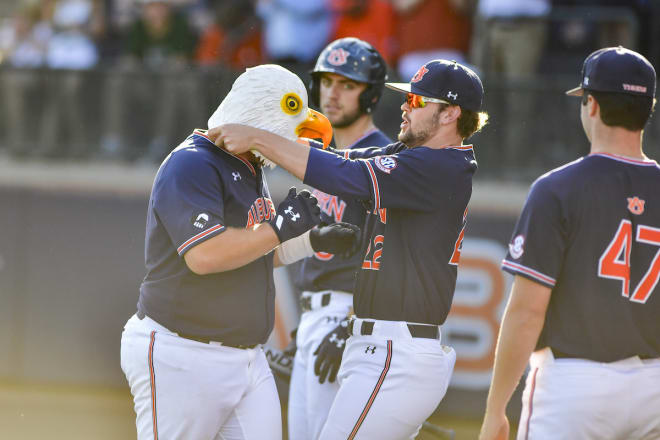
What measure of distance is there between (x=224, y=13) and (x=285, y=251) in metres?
4.95

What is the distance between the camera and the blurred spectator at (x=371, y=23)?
7707 millimetres

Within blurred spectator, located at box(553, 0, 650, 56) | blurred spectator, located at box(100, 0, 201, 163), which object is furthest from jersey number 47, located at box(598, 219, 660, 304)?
blurred spectator, located at box(100, 0, 201, 163)

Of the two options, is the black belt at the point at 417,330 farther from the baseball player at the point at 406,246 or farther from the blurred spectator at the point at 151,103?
the blurred spectator at the point at 151,103

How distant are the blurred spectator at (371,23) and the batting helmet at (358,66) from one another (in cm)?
256

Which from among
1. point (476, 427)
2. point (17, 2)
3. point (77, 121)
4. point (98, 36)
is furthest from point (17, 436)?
point (17, 2)

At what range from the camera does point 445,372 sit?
12.7 feet

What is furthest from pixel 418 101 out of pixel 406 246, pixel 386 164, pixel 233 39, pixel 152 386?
pixel 233 39

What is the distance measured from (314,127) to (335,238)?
485mm

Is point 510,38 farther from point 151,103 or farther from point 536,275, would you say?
point 536,275

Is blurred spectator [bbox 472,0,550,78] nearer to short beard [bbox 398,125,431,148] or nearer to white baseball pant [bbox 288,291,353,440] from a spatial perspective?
white baseball pant [bbox 288,291,353,440]

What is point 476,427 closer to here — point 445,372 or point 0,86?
point 445,372

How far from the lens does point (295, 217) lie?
3498 mm

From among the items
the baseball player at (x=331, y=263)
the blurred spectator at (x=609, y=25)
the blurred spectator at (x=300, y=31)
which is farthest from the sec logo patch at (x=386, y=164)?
the blurred spectator at (x=609, y=25)

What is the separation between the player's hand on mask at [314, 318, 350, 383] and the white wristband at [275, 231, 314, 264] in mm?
580
